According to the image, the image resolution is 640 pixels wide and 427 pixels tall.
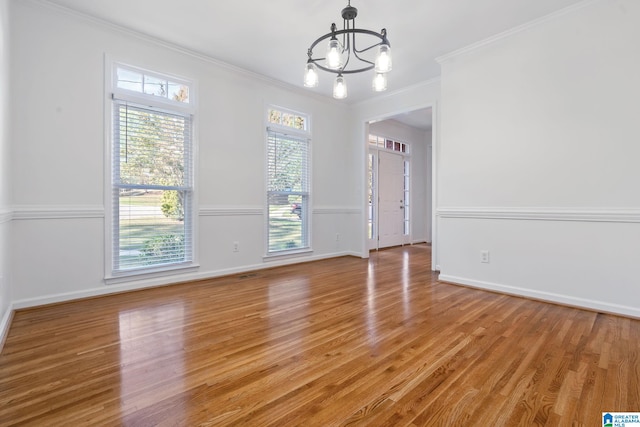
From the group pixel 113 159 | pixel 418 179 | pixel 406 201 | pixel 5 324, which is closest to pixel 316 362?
pixel 5 324

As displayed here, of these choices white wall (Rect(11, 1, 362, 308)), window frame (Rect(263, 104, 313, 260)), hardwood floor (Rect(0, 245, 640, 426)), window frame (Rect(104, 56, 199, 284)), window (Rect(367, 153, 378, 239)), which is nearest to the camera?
hardwood floor (Rect(0, 245, 640, 426))

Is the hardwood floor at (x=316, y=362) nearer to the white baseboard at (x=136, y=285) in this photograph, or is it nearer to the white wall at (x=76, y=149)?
the white baseboard at (x=136, y=285)

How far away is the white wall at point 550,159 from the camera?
2648 millimetres

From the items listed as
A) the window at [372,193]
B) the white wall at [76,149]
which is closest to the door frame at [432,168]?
the window at [372,193]

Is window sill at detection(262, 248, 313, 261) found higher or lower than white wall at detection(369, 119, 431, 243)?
lower

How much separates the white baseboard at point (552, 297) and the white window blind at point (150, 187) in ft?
10.9

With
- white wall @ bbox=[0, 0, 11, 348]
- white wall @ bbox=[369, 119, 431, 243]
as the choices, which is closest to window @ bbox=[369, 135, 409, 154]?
white wall @ bbox=[369, 119, 431, 243]

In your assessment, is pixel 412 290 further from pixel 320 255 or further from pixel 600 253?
pixel 320 255

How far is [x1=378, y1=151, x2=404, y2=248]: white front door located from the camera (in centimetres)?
679

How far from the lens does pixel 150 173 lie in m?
3.47

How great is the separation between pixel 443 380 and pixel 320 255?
3747 mm

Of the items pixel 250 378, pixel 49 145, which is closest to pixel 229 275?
pixel 49 145

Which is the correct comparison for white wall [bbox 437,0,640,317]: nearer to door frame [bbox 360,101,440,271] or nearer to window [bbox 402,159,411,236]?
door frame [bbox 360,101,440,271]

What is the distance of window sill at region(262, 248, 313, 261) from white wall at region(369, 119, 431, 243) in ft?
11.5
